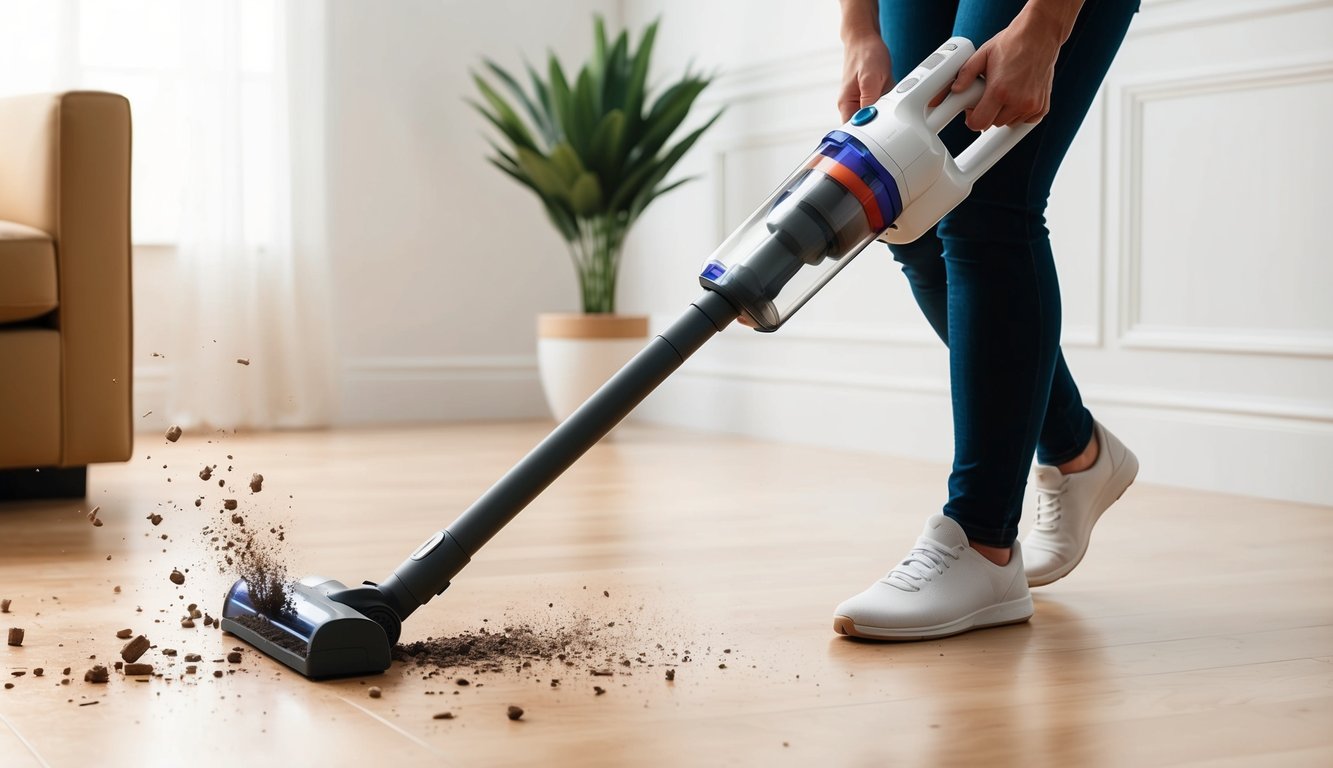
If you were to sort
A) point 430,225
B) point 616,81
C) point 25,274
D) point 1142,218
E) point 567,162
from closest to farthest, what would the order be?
point 25,274, point 1142,218, point 567,162, point 616,81, point 430,225

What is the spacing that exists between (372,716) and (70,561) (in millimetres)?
875

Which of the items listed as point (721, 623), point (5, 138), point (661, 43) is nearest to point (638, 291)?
point (661, 43)

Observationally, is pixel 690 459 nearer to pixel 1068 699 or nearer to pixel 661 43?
pixel 661 43

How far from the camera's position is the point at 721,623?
1.36 m

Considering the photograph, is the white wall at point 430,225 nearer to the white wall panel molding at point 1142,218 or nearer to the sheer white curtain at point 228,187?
the sheer white curtain at point 228,187

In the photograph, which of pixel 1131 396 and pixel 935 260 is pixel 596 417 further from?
pixel 1131 396

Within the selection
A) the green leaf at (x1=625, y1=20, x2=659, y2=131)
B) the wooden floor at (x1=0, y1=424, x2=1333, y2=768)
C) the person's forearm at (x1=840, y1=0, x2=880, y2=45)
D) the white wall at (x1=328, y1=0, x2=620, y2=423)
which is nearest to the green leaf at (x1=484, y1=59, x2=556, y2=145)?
the green leaf at (x1=625, y1=20, x2=659, y2=131)

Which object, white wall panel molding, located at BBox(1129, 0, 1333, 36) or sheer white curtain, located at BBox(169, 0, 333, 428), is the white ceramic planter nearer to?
sheer white curtain, located at BBox(169, 0, 333, 428)

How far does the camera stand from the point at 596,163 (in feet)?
11.5

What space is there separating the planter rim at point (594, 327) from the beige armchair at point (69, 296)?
4.64 ft

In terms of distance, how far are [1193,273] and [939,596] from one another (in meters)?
1.38

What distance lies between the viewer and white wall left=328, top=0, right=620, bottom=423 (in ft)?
12.9

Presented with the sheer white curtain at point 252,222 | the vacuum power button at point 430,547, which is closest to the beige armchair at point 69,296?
the vacuum power button at point 430,547

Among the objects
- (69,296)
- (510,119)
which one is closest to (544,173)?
(510,119)
